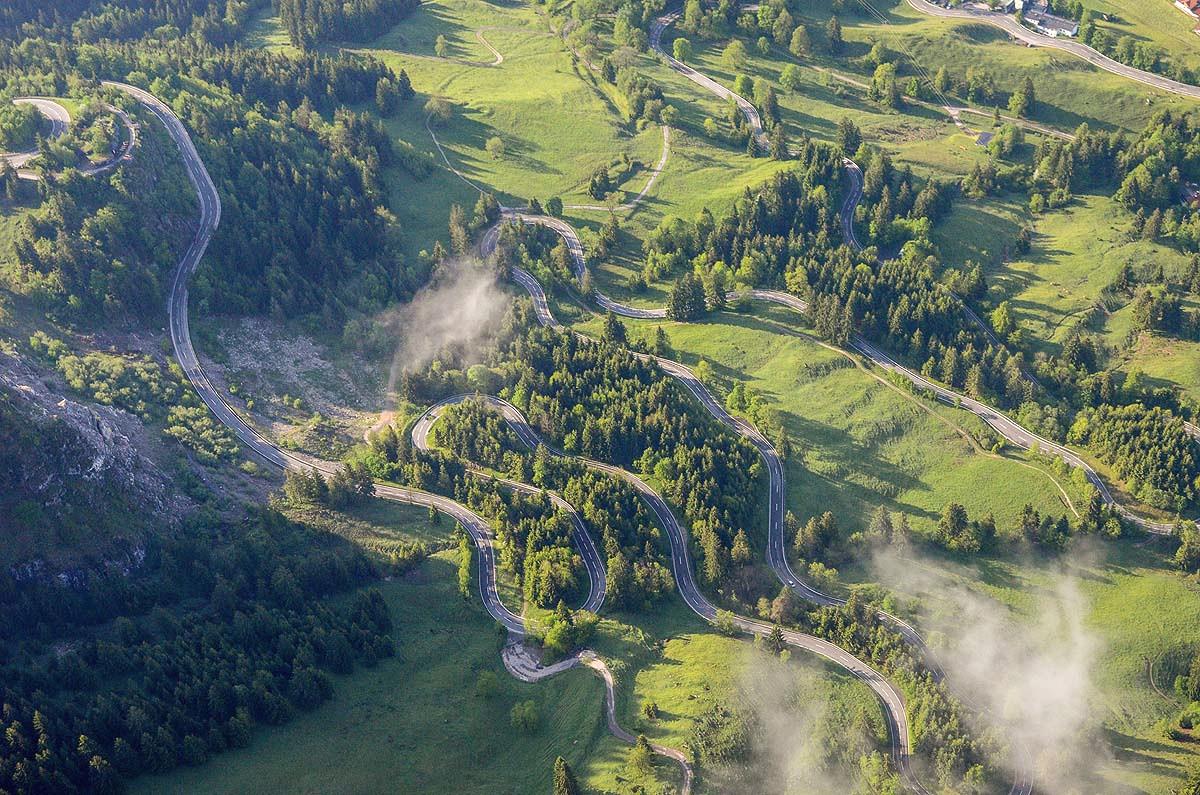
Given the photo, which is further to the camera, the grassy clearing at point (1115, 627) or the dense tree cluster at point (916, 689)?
the grassy clearing at point (1115, 627)

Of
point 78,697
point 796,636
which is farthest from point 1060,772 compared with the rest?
point 78,697

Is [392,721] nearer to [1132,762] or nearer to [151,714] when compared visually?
[151,714]

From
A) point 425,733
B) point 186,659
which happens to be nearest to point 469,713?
point 425,733

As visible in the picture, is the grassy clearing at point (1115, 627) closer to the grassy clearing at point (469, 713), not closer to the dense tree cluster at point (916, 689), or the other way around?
the dense tree cluster at point (916, 689)

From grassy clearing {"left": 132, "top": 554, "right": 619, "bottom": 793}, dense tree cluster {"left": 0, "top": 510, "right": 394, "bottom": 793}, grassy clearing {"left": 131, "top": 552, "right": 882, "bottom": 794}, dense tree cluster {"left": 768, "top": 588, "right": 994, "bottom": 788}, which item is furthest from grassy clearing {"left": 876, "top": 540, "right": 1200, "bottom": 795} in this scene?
dense tree cluster {"left": 0, "top": 510, "right": 394, "bottom": 793}

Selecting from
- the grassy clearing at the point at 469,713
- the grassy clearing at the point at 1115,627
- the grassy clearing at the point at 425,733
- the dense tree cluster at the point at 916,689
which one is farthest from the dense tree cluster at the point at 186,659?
the grassy clearing at the point at 1115,627

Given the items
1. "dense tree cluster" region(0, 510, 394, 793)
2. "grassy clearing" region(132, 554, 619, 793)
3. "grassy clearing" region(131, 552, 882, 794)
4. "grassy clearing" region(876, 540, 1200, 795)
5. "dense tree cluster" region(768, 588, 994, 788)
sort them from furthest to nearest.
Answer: "grassy clearing" region(876, 540, 1200, 795) < "dense tree cluster" region(768, 588, 994, 788) < "grassy clearing" region(131, 552, 882, 794) < "grassy clearing" region(132, 554, 619, 793) < "dense tree cluster" region(0, 510, 394, 793)

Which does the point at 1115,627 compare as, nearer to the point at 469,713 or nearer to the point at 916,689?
the point at 916,689

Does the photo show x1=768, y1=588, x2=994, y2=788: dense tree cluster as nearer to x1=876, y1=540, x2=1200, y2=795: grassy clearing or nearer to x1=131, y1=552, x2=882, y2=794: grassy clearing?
x1=131, y1=552, x2=882, y2=794: grassy clearing
